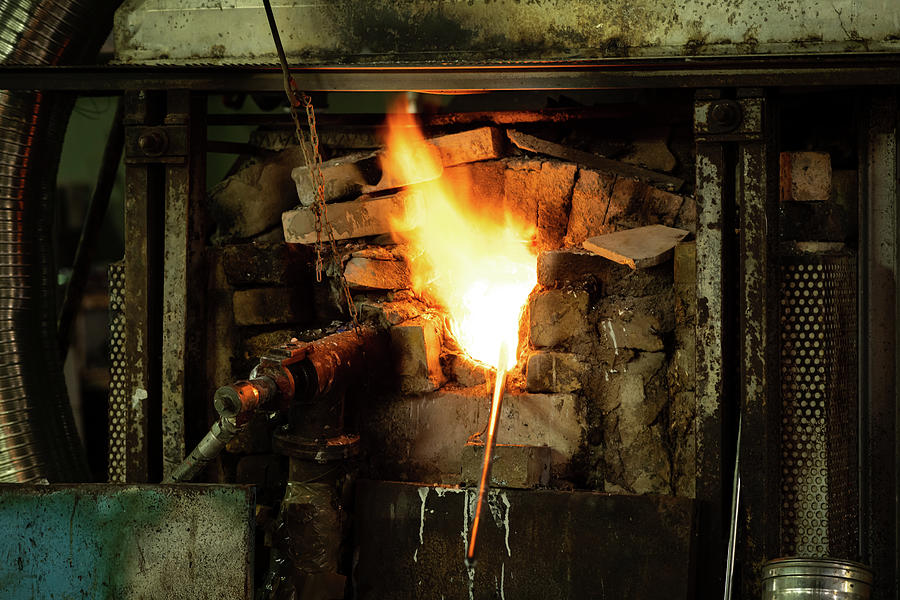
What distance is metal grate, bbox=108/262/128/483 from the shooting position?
15.0 feet

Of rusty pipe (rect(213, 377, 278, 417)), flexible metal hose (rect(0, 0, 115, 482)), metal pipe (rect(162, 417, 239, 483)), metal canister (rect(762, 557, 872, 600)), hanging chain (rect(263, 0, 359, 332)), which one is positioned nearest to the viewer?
metal canister (rect(762, 557, 872, 600))

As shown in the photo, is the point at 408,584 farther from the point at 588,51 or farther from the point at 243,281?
the point at 588,51

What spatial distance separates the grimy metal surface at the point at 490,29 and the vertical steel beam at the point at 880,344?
0.42 metres

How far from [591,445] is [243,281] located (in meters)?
1.88

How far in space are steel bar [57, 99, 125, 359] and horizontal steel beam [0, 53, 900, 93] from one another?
4.86 feet

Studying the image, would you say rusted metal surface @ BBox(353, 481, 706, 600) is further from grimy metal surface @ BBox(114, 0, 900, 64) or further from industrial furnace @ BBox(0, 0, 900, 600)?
grimy metal surface @ BBox(114, 0, 900, 64)

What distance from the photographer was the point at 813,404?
4086 mm

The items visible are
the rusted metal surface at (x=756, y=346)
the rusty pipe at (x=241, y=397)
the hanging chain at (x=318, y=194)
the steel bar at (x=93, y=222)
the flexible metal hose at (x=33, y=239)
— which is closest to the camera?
the rusty pipe at (x=241, y=397)

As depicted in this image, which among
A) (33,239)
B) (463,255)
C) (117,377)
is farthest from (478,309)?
(33,239)

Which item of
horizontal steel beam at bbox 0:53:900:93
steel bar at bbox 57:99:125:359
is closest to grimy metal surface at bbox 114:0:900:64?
horizontal steel beam at bbox 0:53:900:93

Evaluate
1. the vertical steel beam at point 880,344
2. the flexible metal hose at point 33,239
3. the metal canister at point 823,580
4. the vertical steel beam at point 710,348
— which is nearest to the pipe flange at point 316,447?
the flexible metal hose at point 33,239

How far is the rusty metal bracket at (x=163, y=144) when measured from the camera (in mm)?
4348

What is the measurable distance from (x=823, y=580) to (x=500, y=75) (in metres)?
2.37

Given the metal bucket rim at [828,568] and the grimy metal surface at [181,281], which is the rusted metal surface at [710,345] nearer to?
the metal bucket rim at [828,568]
